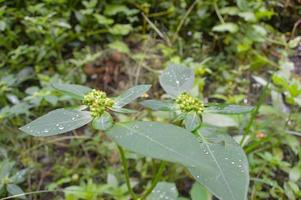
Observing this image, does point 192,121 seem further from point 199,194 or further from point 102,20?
point 102,20

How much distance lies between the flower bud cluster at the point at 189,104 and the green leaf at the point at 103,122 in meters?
0.16

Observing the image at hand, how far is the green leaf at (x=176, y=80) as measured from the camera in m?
0.81

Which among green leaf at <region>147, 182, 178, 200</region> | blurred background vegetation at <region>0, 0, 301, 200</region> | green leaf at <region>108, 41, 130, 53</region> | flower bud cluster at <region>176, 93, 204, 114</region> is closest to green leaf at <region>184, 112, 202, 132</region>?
flower bud cluster at <region>176, 93, 204, 114</region>

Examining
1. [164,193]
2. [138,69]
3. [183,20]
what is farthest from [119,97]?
[183,20]

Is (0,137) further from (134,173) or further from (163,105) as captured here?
(163,105)

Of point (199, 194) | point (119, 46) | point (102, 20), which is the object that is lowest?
point (199, 194)

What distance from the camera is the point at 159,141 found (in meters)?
0.57

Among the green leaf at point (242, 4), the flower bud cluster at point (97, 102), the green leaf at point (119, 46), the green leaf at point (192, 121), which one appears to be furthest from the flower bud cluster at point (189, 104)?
the green leaf at point (242, 4)

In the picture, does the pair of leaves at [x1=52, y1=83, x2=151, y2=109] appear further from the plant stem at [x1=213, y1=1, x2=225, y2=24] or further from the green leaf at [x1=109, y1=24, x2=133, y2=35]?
the plant stem at [x1=213, y1=1, x2=225, y2=24]

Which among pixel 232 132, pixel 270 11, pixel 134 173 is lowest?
pixel 134 173

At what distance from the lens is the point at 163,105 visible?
762mm

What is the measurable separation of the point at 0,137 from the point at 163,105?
934 mm

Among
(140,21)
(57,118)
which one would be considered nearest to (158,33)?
(140,21)

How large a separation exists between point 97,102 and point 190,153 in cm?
23
